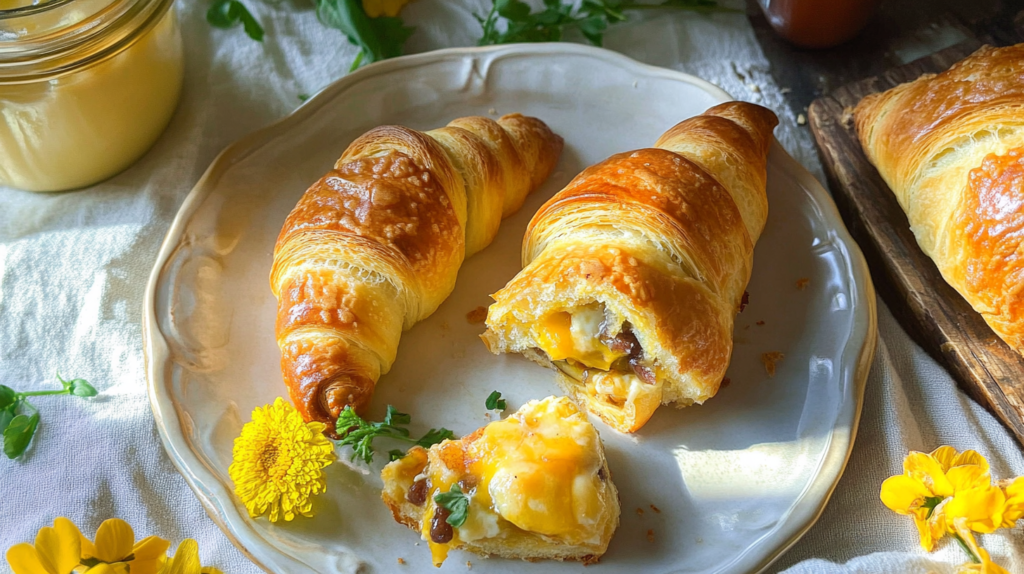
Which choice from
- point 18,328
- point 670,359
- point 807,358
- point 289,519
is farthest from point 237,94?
point 807,358

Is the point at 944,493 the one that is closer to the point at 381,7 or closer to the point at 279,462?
the point at 279,462

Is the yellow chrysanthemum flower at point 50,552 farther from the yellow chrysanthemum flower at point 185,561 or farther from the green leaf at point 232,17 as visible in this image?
the green leaf at point 232,17

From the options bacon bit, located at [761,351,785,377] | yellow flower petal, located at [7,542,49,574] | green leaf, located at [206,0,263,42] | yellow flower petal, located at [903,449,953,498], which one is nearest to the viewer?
yellow flower petal, located at [7,542,49,574]

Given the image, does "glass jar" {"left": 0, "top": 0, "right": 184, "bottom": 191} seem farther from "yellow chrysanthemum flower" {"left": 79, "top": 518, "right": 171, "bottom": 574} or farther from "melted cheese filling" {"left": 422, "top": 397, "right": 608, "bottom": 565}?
"melted cheese filling" {"left": 422, "top": 397, "right": 608, "bottom": 565}

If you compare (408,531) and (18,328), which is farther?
(18,328)

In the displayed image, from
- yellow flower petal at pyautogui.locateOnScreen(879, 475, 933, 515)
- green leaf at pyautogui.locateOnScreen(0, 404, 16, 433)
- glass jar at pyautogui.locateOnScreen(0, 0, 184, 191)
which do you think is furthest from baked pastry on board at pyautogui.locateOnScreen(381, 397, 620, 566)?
glass jar at pyautogui.locateOnScreen(0, 0, 184, 191)

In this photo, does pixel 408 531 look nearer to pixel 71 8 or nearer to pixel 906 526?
pixel 906 526

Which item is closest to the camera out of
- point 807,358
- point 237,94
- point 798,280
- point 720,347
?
point 720,347
